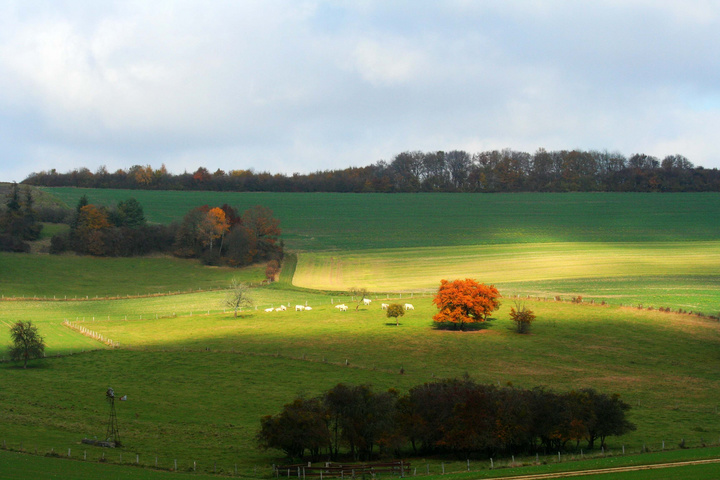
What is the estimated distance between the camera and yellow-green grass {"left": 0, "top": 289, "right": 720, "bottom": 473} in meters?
40.0

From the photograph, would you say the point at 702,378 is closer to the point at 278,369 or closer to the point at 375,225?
the point at 278,369

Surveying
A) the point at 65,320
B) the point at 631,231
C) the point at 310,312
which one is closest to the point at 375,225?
the point at 631,231

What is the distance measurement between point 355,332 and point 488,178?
5173 inches

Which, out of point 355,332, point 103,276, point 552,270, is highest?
point 552,270

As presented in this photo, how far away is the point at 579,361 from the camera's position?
190 ft

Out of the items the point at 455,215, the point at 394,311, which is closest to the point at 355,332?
the point at 394,311

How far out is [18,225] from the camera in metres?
115

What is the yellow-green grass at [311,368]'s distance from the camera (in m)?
40.0

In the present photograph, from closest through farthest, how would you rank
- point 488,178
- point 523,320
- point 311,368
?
point 311,368
point 523,320
point 488,178

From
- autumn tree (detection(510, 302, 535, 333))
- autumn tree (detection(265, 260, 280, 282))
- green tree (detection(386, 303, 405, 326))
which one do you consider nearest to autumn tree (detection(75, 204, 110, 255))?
autumn tree (detection(265, 260, 280, 282))

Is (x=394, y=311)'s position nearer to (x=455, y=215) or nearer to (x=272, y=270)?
(x=272, y=270)

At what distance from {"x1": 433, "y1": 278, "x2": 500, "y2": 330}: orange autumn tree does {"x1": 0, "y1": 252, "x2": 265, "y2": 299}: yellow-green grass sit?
41512 millimetres

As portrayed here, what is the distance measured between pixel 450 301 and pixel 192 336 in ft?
83.1

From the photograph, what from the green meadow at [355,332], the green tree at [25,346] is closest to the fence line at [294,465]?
the green meadow at [355,332]
